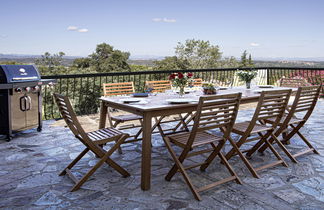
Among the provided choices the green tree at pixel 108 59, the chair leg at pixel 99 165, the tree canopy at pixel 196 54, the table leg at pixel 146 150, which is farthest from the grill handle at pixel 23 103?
the tree canopy at pixel 196 54

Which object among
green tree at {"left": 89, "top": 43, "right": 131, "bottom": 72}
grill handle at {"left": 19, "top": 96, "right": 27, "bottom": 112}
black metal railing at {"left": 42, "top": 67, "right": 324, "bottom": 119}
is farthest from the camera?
green tree at {"left": 89, "top": 43, "right": 131, "bottom": 72}

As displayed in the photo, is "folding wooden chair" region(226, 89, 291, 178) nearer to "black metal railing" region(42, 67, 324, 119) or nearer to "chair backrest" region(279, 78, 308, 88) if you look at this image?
"black metal railing" region(42, 67, 324, 119)

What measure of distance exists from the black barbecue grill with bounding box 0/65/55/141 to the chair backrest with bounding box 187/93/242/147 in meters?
2.98

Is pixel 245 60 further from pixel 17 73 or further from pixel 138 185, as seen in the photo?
pixel 138 185

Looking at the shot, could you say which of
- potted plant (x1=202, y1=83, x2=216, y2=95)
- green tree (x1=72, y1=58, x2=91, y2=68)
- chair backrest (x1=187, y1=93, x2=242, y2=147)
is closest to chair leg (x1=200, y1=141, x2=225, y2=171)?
chair backrest (x1=187, y1=93, x2=242, y2=147)

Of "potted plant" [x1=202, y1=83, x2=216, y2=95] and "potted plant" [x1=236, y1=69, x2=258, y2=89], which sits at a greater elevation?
"potted plant" [x1=236, y1=69, x2=258, y2=89]

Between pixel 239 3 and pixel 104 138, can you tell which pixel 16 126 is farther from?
pixel 239 3

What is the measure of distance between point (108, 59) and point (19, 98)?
646 inches

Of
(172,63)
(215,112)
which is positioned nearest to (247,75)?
(215,112)

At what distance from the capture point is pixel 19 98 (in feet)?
15.0

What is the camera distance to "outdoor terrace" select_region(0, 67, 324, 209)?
98.1 inches

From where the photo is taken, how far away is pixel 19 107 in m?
4.59

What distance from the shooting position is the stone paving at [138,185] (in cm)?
249

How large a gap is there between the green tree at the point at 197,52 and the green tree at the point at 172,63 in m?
0.47
